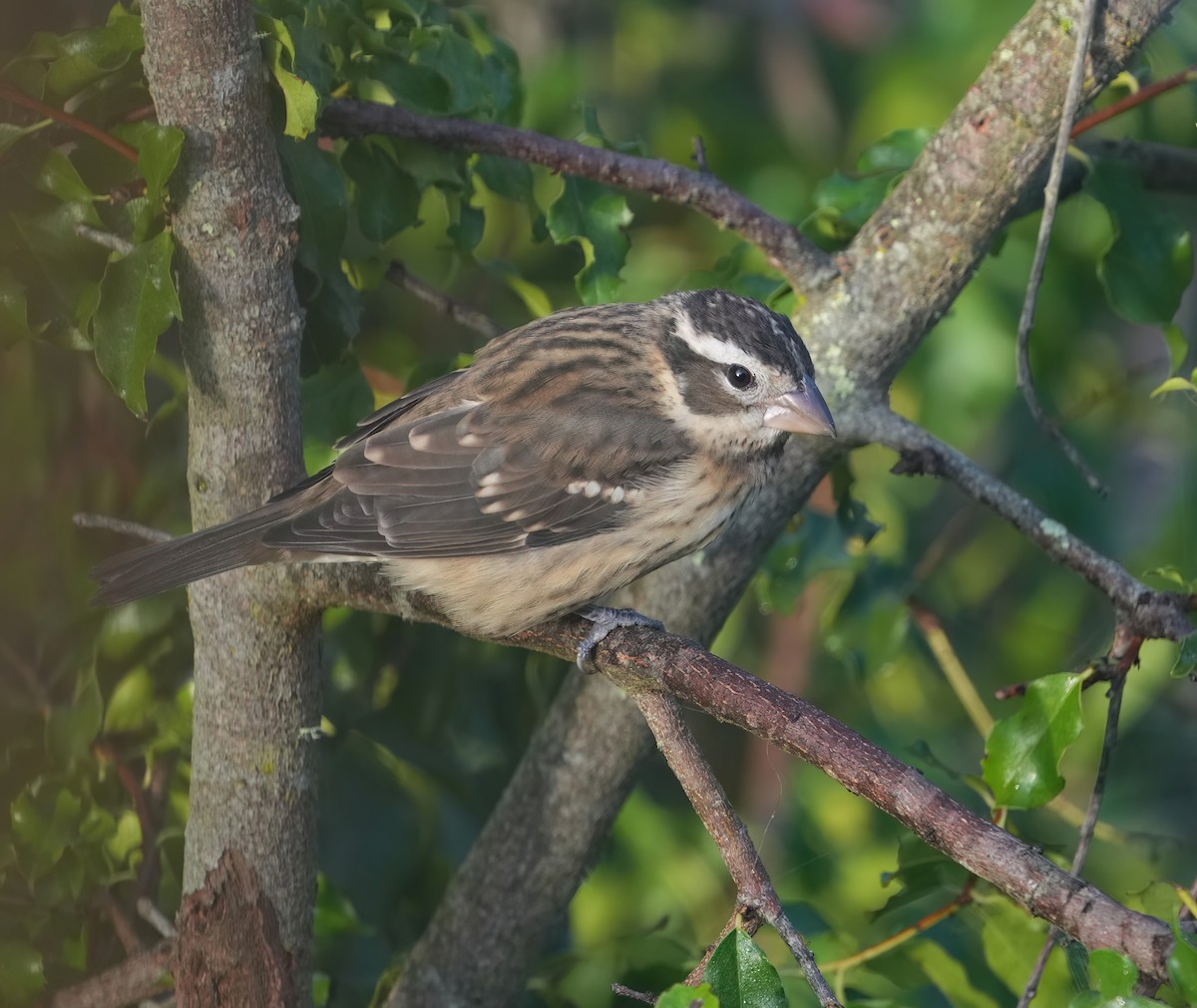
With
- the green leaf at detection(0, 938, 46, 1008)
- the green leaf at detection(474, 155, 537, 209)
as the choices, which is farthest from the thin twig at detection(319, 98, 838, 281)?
the green leaf at detection(0, 938, 46, 1008)

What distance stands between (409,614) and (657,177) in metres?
1.08

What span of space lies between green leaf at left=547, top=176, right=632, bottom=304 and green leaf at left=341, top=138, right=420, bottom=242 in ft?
1.06

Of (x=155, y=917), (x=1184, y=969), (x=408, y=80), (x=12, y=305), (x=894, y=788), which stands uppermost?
(x=408, y=80)

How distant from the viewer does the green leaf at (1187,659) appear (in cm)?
229

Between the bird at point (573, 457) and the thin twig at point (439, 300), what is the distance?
2.1 inches

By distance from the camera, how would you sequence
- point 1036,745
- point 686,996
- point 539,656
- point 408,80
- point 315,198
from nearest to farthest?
point 686,996, point 1036,745, point 315,198, point 408,80, point 539,656

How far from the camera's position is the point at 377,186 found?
3041 mm

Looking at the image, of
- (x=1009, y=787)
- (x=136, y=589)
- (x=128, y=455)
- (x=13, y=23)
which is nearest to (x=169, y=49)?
(x=13, y=23)

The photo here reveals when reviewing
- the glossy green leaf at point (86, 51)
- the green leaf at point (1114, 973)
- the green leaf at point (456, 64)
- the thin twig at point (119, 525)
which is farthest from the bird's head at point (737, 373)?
the green leaf at point (1114, 973)

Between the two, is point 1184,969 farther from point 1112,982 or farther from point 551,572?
point 551,572

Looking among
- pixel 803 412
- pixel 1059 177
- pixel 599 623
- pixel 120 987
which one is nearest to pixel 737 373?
pixel 803 412

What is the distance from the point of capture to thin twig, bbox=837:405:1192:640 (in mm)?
2516

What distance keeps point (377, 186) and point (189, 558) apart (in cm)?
91

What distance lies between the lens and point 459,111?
9.69 feet
